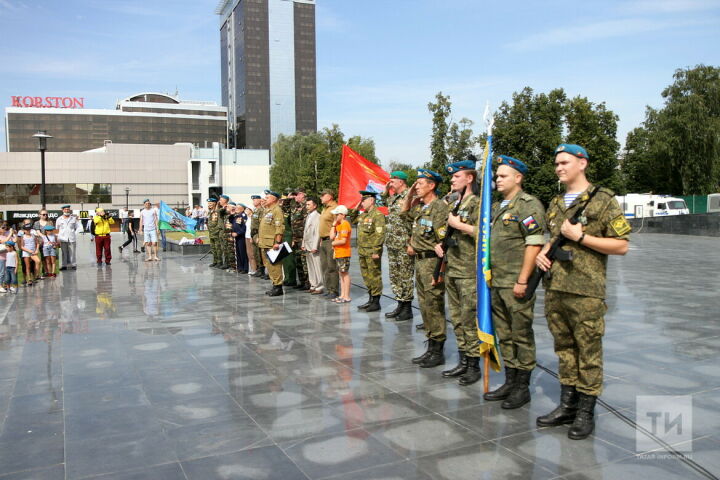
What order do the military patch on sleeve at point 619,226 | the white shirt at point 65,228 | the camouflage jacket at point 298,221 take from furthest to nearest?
the white shirt at point 65,228 < the camouflage jacket at point 298,221 < the military patch on sleeve at point 619,226

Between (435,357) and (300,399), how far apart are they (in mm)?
1598

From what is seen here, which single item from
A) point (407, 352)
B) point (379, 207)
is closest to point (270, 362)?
point (407, 352)

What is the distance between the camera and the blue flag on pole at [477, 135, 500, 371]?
4.78 meters

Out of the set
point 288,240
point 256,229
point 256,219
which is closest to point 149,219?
point 256,229

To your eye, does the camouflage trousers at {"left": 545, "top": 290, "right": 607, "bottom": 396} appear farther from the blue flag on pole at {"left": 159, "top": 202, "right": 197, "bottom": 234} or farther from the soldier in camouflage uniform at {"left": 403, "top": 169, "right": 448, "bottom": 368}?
the blue flag on pole at {"left": 159, "top": 202, "right": 197, "bottom": 234}

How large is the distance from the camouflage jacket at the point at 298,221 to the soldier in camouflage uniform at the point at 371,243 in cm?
244

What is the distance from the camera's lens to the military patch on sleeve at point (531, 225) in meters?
4.45

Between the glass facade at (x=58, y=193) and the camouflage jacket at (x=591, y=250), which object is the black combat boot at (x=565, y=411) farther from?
the glass facade at (x=58, y=193)

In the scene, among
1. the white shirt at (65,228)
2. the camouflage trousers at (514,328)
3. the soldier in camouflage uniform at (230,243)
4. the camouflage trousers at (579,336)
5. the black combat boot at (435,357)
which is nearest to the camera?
the camouflage trousers at (579,336)

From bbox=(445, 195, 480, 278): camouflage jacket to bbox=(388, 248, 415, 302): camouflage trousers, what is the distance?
8.34ft

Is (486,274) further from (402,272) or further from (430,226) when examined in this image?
(402,272)

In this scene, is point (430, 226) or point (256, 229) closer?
point (430, 226)

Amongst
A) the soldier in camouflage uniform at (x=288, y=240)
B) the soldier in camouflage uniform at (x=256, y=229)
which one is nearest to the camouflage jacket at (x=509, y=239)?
the soldier in camouflage uniform at (x=288, y=240)

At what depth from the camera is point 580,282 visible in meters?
3.97
